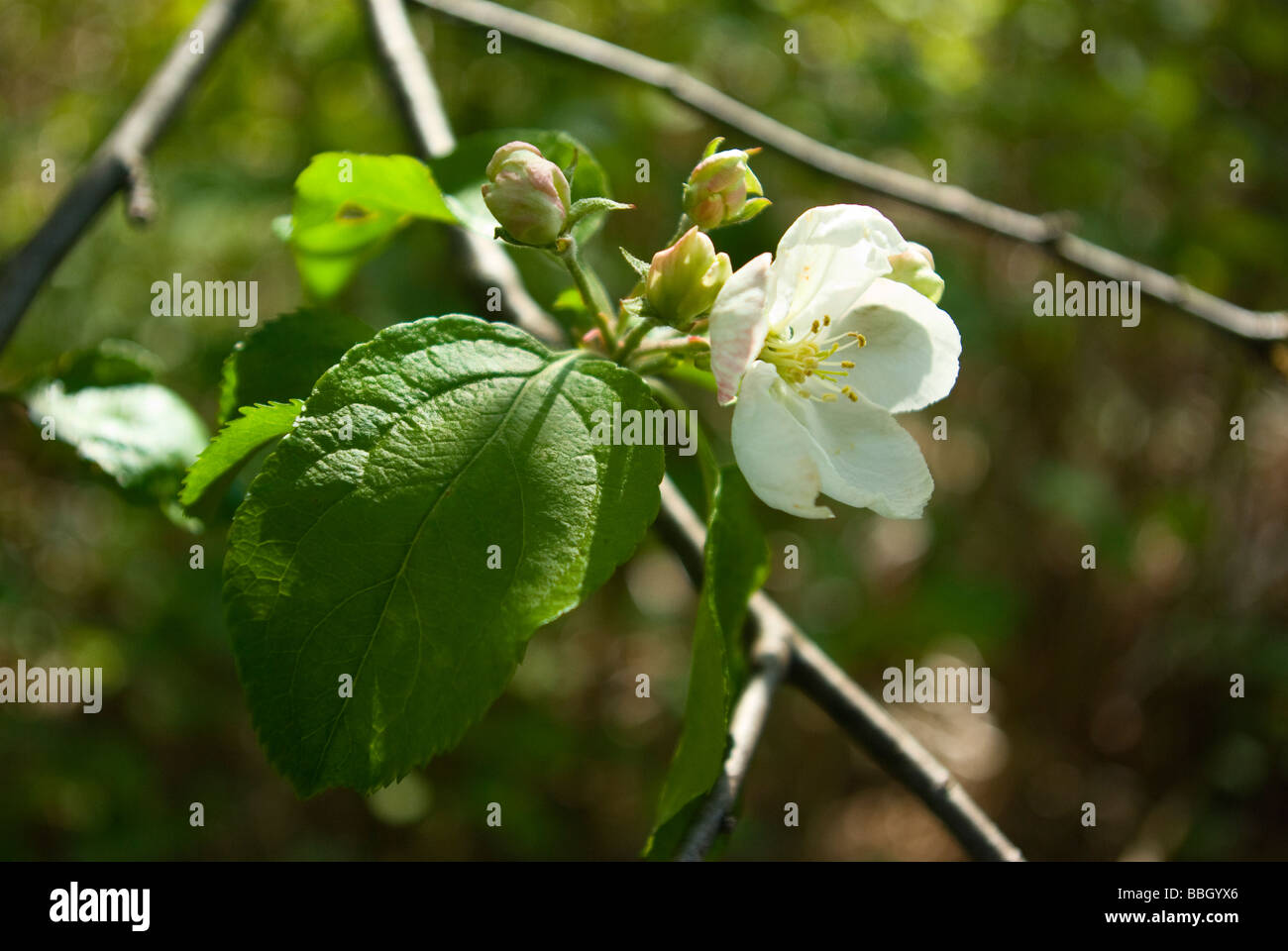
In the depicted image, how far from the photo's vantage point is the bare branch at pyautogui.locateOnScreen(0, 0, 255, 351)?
3.64 ft

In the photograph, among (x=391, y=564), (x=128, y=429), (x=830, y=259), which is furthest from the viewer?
(x=128, y=429)

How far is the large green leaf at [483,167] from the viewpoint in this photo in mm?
1088

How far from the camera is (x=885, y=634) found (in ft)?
8.93

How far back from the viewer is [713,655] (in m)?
0.79

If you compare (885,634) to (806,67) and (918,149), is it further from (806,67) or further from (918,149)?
(806,67)

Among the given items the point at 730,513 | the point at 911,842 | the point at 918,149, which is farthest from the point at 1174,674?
the point at 730,513

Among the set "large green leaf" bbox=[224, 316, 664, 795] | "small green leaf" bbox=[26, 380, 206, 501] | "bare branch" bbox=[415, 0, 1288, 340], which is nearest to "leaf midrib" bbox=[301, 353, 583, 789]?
"large green leaf" bbox=[224, 316, 664, 795]

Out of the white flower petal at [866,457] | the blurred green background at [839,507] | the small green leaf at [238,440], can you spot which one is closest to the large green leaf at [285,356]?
the small green leaf at [238,440]

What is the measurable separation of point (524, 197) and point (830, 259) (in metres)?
0.26

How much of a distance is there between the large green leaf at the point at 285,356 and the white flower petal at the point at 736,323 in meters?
0.37

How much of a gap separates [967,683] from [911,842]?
544 mm

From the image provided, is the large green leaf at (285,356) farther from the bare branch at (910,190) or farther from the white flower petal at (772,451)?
the bare branch at (910,190)

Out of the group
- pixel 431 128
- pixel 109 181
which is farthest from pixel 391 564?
pixel 431 128

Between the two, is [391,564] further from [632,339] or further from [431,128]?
[431,128]
